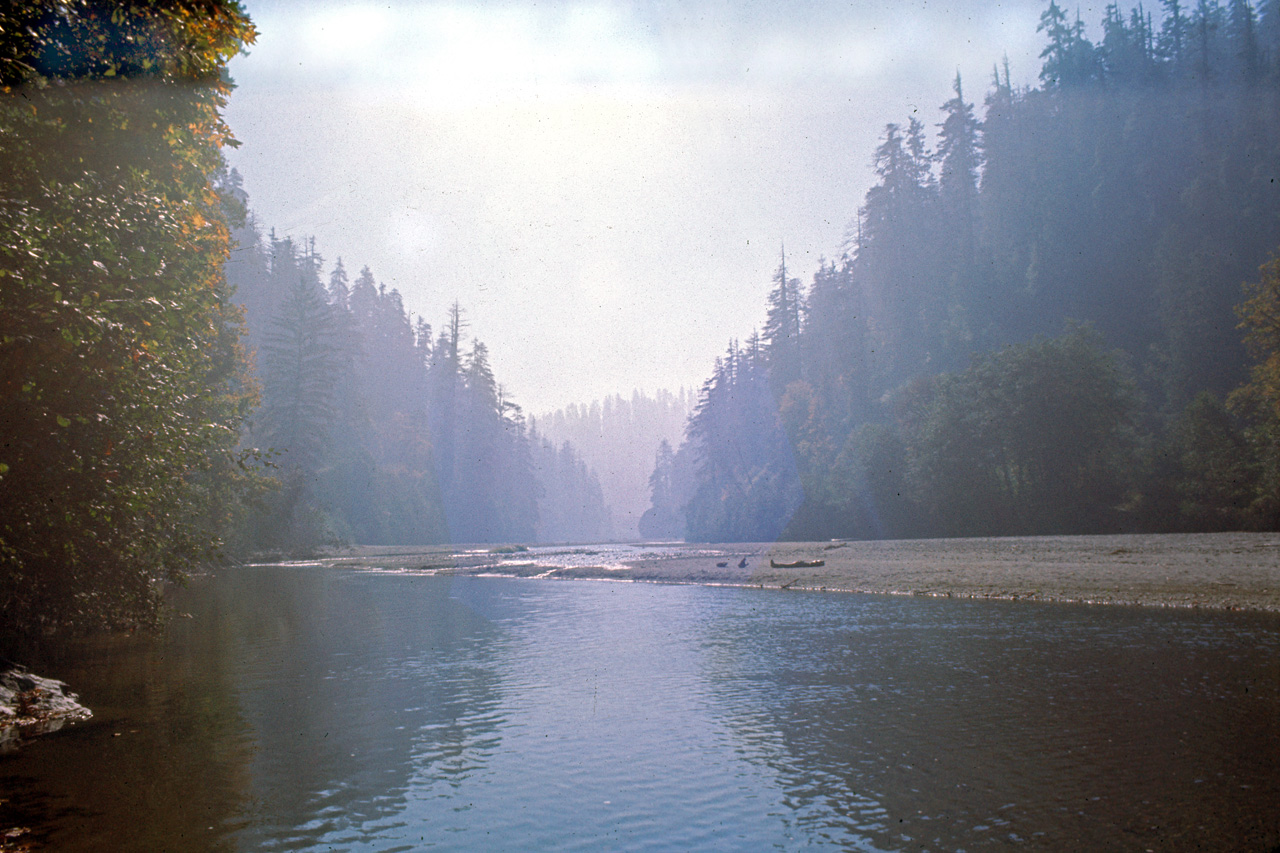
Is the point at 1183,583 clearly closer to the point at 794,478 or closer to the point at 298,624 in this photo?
the point at 298,624

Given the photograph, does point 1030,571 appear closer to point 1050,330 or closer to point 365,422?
point 1050,330

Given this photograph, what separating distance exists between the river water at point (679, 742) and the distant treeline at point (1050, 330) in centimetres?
2979

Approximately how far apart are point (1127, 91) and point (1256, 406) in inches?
2241

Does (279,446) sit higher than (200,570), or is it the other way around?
(279,446)

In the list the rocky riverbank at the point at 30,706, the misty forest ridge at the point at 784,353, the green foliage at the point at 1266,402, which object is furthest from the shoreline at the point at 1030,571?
the rocky riverbank at the point at 30,706

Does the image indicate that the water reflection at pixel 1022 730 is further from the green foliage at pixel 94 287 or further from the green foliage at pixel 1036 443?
the green foliage at pixel 1036 443

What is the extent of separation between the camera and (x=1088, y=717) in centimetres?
1151

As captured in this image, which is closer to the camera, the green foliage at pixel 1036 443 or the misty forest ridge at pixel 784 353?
the misty forest ridge at pixel 784 353

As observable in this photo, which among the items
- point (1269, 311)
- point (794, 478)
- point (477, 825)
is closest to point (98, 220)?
point (477, 825)

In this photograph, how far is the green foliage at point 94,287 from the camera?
28.0 feet

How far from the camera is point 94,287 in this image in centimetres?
1007

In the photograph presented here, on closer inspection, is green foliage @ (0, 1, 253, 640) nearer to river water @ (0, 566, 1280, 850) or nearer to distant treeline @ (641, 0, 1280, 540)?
river water @ (0, 566, 1280, 850)

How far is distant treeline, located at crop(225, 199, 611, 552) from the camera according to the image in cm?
6844

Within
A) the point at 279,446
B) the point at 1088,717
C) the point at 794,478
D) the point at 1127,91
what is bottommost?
the point at 1088,717
